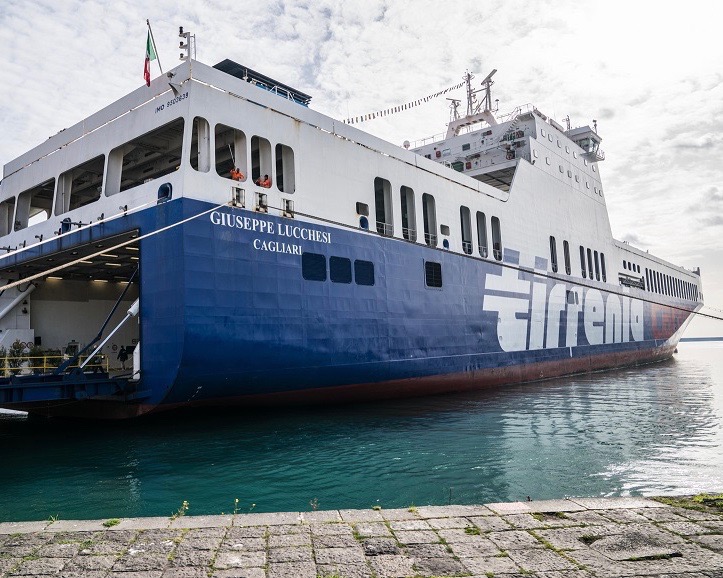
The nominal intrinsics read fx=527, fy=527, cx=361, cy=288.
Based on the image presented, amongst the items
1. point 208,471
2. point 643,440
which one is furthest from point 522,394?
point 208,471

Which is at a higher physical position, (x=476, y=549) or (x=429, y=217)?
(x=429, y=217)

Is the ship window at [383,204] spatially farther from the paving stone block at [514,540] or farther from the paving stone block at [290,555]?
the paving stone block at [290,555]

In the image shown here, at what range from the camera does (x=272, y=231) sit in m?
11.3

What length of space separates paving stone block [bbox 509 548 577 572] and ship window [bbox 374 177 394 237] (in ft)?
36.8

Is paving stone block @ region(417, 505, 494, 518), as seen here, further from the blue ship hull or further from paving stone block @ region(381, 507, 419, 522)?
the blue ship hull

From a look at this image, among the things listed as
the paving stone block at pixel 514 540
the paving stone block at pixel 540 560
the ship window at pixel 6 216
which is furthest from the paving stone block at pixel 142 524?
the ship window at pixel 6 216

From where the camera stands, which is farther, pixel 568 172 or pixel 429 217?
pixel 568 172

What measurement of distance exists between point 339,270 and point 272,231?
206 centimetres

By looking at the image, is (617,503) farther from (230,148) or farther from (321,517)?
(230,148)

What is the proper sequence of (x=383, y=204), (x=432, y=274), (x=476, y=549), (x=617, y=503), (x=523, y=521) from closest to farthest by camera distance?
(x=476, y=549) < (x=523, y=521) < (x=617, y=503) < (x=383, y=204) < (x=432, y=274)


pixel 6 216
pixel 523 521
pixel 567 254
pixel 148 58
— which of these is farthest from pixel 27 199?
pixel 567 254

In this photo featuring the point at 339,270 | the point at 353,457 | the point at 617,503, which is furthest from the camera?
the point at 339,270

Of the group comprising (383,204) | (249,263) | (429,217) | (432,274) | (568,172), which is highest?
(568,172)

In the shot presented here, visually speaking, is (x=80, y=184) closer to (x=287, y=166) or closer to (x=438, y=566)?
(x=287, y=166)
